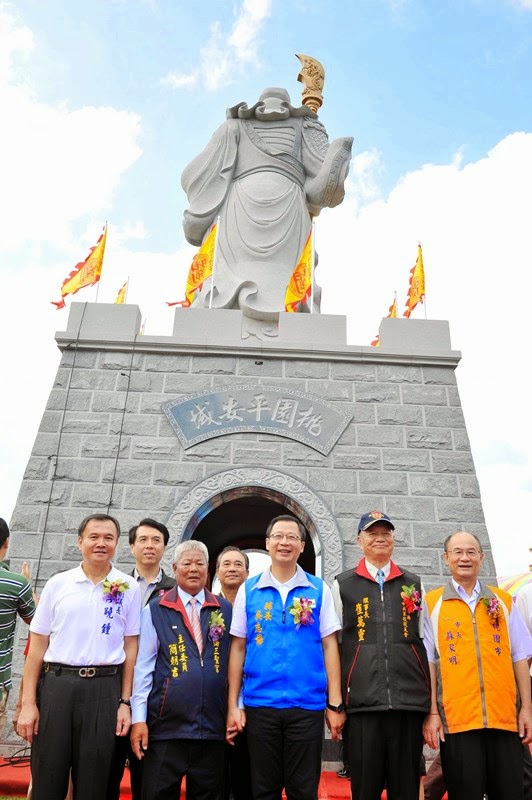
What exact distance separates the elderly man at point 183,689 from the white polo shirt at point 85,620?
12 cm

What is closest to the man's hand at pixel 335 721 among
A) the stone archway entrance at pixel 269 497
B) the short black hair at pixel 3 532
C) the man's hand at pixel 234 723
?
the man's hand at pixel 234 723

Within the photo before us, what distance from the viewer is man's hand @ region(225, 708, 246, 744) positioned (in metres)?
2.86

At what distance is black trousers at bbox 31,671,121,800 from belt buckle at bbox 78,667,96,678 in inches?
0.6

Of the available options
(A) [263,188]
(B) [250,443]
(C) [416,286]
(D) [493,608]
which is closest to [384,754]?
(D) [493,608]

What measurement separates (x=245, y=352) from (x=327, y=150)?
414cm

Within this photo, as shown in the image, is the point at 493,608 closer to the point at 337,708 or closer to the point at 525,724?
the point at 525,724

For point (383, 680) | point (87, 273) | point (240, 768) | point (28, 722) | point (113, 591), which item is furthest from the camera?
point (87, 273)

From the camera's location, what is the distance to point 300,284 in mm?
7258

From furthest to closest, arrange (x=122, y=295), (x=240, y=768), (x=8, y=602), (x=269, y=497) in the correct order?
(x=122, y=295)
(x=269, y=497)
(x=8, y=602)
(x=240, y=768)

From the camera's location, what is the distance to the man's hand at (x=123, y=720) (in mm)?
2811

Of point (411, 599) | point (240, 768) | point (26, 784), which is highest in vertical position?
point (411, 599)

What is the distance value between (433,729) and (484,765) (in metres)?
0.27

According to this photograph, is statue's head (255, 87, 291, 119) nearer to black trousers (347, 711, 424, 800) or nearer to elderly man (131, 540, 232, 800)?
elderly man (131, 540, 232, 800)

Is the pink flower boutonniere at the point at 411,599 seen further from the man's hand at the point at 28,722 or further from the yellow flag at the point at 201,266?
the yellow flag at the point at 201,266
